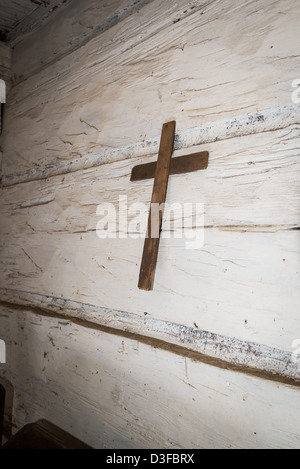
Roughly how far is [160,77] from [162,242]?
784 millimetres

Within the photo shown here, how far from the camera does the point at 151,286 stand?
1.34m

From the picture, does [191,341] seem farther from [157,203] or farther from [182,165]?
[182,165]

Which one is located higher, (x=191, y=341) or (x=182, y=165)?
(x=182, y=165)

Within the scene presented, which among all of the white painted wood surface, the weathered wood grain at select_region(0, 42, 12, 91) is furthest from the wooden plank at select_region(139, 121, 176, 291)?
the weathered wood grain at select_region(0, 42, 12, 91)

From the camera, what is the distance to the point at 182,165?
1.32 meters

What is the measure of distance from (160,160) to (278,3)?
2.26ft

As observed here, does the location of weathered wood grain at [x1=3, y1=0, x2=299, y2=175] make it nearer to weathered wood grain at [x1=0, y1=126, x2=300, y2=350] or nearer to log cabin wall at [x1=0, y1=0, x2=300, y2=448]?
log cabin wall at [x1=0, y1=0, x2=300, y2=448]

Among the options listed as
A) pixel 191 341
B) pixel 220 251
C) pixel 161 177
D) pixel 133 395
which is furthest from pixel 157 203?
pixel 133 395

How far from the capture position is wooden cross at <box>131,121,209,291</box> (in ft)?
4.30

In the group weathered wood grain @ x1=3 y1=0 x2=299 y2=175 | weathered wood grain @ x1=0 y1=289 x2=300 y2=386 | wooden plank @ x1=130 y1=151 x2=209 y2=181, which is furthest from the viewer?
wooden plank @ x1=130 y1=151 x2=209 y2=181

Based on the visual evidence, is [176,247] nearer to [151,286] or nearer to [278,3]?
[151,286]

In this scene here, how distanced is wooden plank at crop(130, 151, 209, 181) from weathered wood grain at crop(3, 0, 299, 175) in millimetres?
156

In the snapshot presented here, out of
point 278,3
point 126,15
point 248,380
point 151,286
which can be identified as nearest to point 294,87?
point 278,3

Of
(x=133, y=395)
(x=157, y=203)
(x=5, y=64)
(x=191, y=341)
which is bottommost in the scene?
(x=133, y=395)
